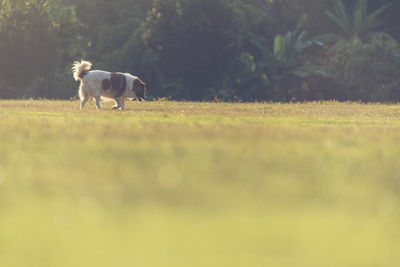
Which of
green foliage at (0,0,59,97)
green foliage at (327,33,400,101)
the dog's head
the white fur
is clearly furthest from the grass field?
green foliage at (327,33,400,101)

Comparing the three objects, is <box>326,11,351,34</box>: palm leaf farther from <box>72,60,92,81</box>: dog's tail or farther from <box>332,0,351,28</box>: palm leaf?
<box>72,60,92,81</box>: dog's tail

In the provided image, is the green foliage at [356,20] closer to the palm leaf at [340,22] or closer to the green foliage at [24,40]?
the palm leaf at [340,22]

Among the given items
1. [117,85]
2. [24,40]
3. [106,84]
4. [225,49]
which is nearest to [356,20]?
[225,49]

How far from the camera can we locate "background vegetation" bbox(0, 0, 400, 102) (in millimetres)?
42312

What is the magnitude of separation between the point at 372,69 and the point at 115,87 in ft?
80.4

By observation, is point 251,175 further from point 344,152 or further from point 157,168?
point 344,152

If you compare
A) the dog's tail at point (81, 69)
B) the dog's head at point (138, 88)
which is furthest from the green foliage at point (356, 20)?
the dog's tail at point (81, 69)

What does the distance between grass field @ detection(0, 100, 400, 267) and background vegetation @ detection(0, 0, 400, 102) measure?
31.0m

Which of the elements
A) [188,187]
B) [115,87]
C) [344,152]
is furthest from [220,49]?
[188,187]

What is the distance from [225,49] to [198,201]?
36111mm

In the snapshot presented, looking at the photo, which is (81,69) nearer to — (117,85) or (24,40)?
(117,85)

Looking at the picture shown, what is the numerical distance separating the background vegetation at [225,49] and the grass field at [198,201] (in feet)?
102

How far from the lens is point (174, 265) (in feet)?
13.4

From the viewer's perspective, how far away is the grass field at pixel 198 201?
173 inches
